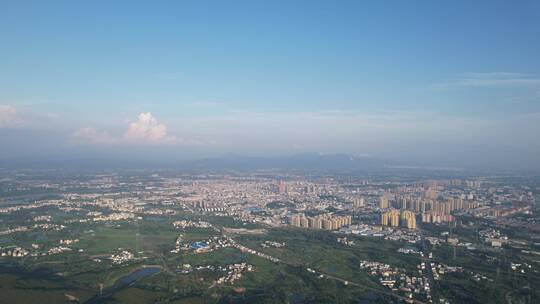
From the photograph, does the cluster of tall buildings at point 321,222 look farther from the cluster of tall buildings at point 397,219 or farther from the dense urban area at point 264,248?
the cluster of tall buildings at point 397,219

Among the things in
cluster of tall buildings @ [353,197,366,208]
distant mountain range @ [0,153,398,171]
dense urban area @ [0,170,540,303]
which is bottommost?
dense urban area @ [0,170,540,303]

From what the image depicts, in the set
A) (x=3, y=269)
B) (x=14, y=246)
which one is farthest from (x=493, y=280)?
(x=14, y=246)

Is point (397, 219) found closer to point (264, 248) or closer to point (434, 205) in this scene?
point (434, 205)

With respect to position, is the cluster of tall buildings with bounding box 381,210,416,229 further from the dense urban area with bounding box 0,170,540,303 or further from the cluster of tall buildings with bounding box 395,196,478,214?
the cluster of tall buildings with bounding box 395,196,478,214

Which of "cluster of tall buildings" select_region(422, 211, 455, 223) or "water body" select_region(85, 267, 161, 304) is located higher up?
"cluster of tall buildings" select_region(422, 211, 455, 223)

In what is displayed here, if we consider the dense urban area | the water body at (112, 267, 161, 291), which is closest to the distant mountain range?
the dense urban area

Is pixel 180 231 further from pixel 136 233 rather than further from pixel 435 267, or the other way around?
Answer: pixel 435 267

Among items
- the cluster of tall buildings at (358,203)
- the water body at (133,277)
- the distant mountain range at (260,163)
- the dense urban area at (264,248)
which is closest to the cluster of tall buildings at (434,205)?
the dense urban area at (264,248)
